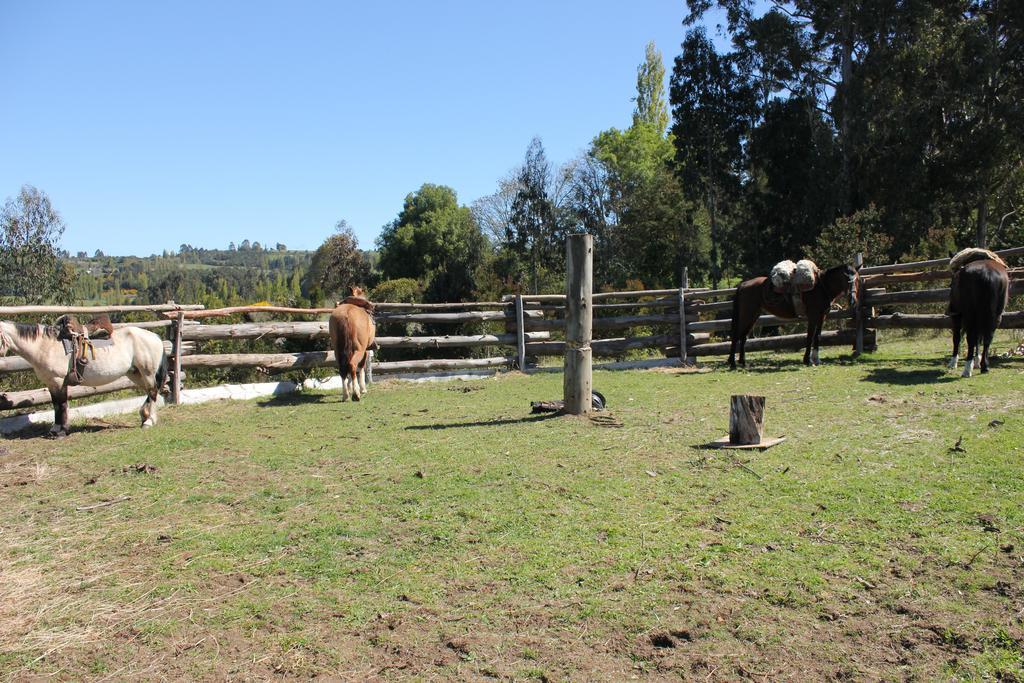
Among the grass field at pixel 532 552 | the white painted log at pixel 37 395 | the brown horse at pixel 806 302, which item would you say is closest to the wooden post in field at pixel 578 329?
the grass field at pixel 532 552

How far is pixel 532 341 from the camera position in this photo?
1472 centimetres

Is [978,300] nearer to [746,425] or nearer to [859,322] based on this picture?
[859,322]

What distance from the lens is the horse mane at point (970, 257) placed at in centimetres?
954

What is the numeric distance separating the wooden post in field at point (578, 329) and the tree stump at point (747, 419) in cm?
194

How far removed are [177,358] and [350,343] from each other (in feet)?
8.05

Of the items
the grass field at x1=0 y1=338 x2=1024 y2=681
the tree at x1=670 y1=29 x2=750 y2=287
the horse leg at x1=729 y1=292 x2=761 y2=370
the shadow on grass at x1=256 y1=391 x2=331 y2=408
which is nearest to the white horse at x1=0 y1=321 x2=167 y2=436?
the grass field at x1=0 y1=338 x2=1024 y2=681

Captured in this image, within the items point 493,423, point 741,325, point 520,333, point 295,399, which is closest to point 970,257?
point 741,325

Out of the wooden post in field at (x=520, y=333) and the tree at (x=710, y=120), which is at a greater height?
the tree at (x=710, y=120)

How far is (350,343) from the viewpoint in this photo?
422 inches

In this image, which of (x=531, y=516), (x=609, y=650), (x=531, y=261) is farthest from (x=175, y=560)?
(x=531, y=261)

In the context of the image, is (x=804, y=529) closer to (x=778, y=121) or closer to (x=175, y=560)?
(x=175, y=560)

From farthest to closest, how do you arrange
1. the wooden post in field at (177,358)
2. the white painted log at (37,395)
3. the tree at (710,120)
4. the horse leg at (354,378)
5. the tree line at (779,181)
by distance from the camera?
the tree at (710,120)
the tree line at (779,181)
the horse leg at (354,378)
the wooden post in field at (177,358)
the white painted log at (37,395)

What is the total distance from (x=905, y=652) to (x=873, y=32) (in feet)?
97.1

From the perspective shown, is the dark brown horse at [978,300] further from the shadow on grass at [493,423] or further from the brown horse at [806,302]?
the shadow on grass at [493,423]
